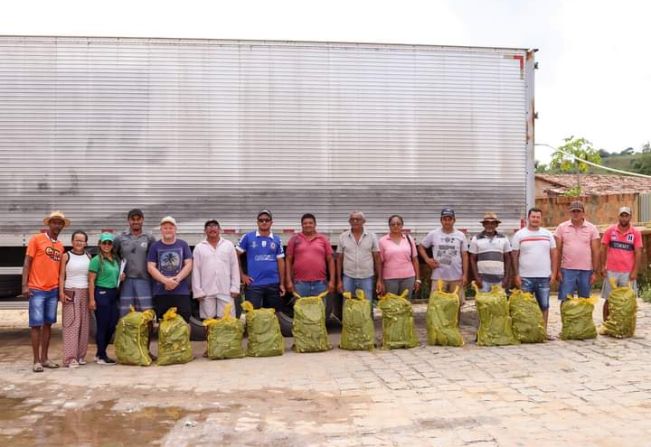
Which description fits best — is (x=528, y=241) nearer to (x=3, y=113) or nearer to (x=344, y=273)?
(x=344, y=273)

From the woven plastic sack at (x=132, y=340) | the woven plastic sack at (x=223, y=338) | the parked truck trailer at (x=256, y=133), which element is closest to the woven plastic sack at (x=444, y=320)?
the parked truck trailer at (x=256, y=133)

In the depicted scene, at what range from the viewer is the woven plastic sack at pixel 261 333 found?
23.1 feet

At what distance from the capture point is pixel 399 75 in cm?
838

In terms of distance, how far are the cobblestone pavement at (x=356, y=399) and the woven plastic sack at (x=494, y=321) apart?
0.47 feet

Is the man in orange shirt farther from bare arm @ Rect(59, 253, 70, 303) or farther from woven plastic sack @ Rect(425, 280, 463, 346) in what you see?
woven plastic sack @ Rect(425, 280, 463, 346)

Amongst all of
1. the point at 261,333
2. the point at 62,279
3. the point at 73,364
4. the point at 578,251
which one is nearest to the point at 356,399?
the point at 261,333

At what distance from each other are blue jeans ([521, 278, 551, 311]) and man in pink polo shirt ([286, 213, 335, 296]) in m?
2.17

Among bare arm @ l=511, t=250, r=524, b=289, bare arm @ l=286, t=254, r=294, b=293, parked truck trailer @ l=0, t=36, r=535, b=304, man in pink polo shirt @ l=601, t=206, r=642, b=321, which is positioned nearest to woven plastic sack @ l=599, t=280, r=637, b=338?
man in pink polo shirt @ l=601, t=206, r=642, b=321

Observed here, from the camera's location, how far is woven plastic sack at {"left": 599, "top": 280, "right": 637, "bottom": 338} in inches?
301

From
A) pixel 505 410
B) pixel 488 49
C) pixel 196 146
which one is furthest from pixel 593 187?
pixel 505 410

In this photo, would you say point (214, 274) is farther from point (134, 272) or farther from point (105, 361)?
point (105, 361)

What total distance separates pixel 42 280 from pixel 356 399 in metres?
3.28

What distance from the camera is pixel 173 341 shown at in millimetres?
6773

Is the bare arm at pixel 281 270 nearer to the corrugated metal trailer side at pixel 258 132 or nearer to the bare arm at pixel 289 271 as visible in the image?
the bare arm at pixel 289 271
